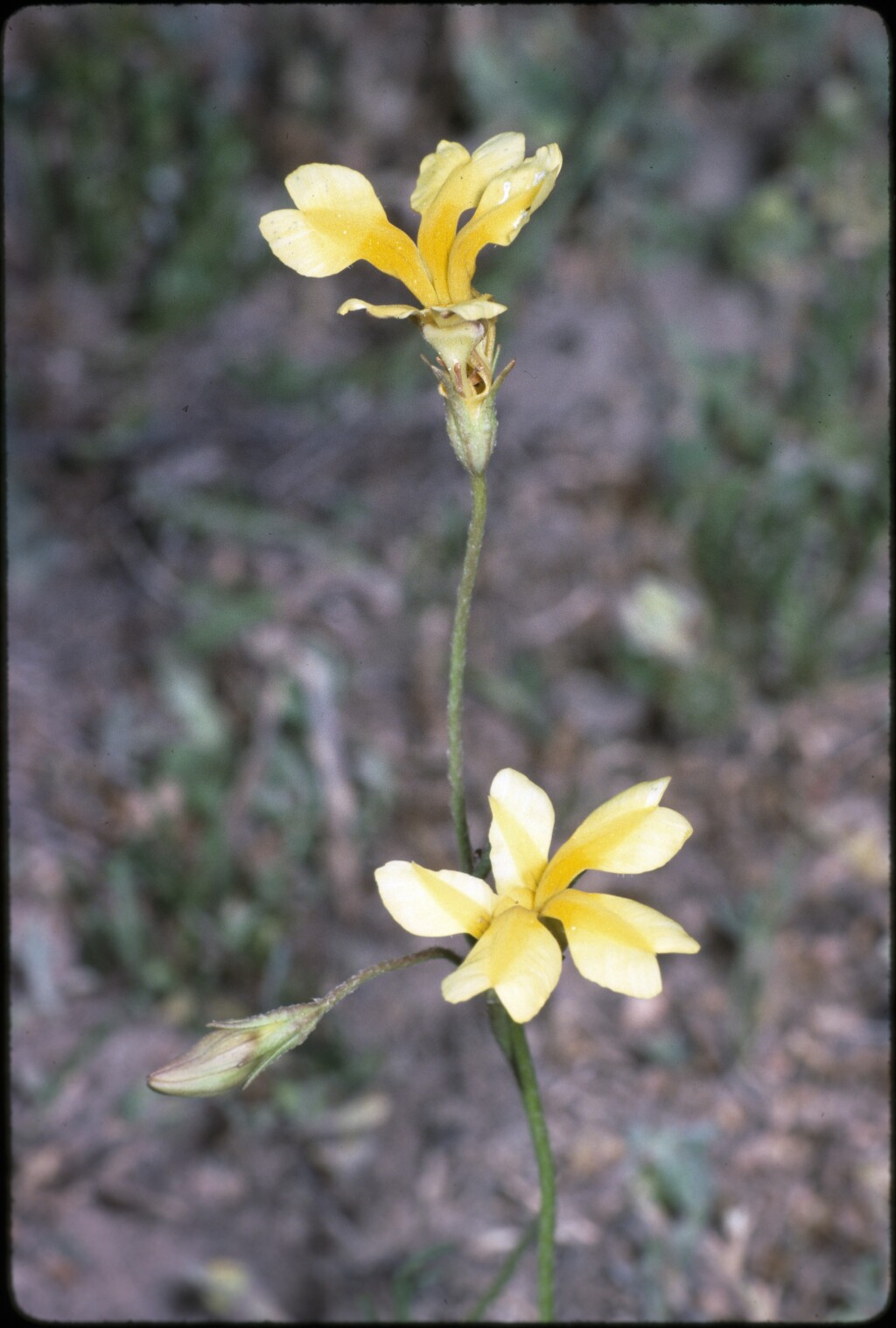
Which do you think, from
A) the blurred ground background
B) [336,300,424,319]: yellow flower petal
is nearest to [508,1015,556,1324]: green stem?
the blurred ground background

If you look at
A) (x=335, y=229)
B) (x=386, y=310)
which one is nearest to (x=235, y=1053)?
(x=386, y=310)

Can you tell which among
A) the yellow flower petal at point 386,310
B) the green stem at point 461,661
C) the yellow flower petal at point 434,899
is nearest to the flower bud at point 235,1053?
the yellow flower petal at point 434,899

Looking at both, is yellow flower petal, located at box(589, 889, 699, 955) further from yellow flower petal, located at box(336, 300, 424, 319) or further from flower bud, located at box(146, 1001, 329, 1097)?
yellow flower petal, located at box(336, 300, 424, 319)

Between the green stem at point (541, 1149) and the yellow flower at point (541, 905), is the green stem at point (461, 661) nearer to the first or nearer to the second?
the yellow flower at point (541, 905)

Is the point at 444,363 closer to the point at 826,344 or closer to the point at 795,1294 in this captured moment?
the point at 795,1294

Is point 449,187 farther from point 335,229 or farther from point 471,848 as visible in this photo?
point 471,848
